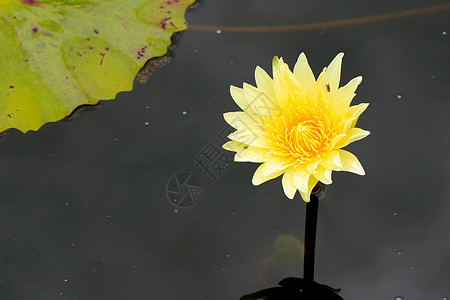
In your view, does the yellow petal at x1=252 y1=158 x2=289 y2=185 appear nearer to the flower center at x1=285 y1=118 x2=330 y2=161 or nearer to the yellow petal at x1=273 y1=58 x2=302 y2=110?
the flower center at x1=285 y1=118 x2=330 y2=161

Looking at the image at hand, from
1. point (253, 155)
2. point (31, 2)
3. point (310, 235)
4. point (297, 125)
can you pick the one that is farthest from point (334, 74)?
point (31, 2)

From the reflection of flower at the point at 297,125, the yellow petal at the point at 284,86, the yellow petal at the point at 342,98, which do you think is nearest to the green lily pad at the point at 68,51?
the reflection of flower at the point at 297,125

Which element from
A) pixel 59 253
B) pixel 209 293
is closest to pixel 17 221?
pixel 59 253

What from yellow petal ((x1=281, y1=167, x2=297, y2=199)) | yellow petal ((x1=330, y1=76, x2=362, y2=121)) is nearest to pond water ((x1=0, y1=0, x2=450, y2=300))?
yellow petal ((x1=281, y1=167, x2=297, y2=199))

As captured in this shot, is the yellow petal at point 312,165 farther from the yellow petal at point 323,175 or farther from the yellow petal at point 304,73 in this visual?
the yellow petal at point 304,73

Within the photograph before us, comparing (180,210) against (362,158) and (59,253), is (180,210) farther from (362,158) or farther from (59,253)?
(362,158)
